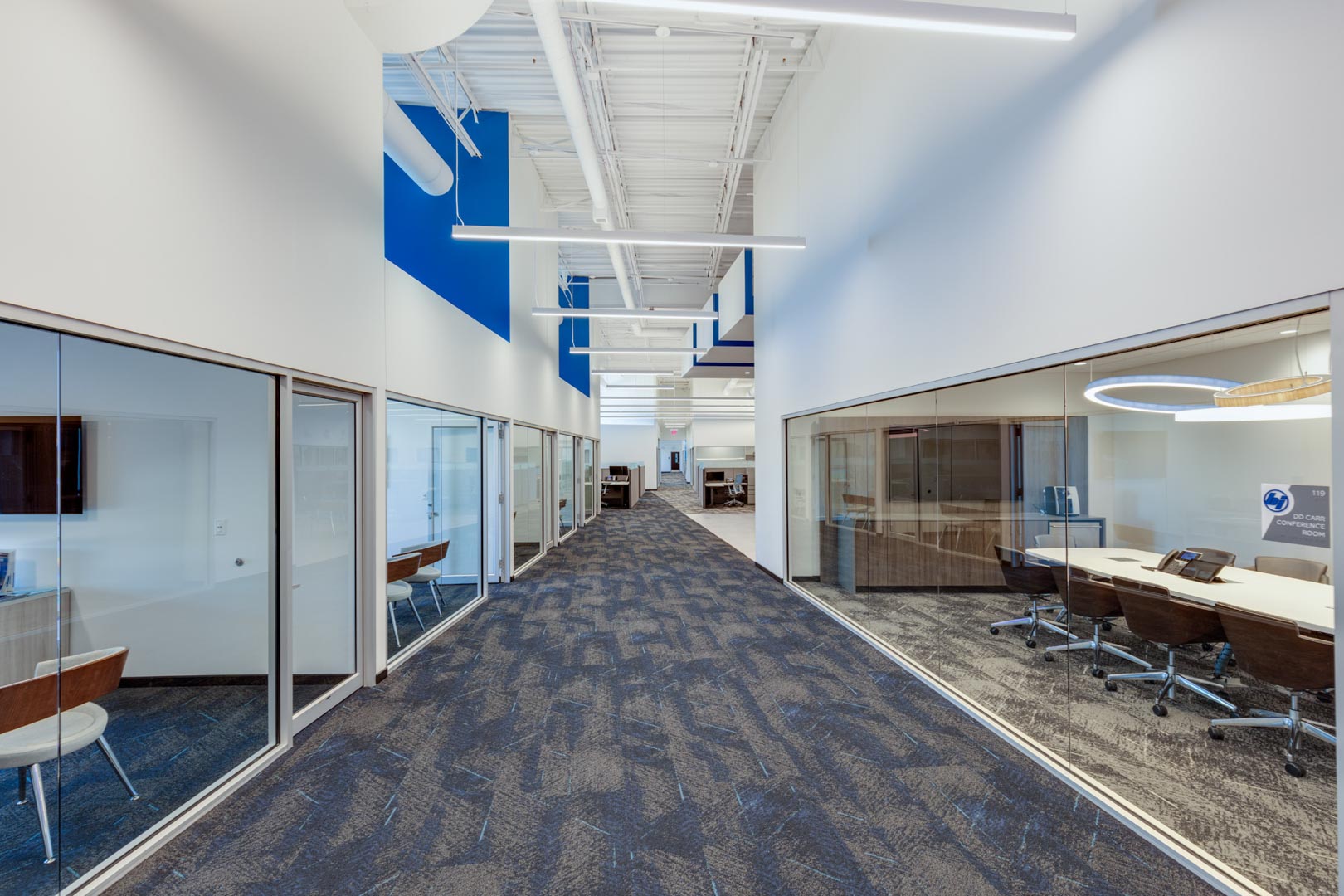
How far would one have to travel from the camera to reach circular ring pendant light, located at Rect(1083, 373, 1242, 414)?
194cm

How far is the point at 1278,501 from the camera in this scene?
1.76m

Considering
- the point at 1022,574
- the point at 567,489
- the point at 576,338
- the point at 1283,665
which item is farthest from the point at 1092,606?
the point at 576,338

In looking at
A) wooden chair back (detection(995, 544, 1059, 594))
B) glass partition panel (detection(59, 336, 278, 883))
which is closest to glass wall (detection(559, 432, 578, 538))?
glass partition panel (detection(59, 336, 278, 883))

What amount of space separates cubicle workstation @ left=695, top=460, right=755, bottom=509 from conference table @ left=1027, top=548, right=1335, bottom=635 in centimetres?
1444

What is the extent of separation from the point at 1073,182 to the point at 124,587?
4032 millimetres

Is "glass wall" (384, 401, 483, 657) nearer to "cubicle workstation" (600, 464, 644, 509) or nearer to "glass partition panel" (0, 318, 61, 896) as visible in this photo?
"glass partition panel" (0, 318, 61, 896)

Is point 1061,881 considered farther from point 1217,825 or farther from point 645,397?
point 645,397

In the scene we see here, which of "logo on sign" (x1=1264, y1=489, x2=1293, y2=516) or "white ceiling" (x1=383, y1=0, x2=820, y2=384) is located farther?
"white ceiling" (x1=383, y1=0, x2=820, y2=384)

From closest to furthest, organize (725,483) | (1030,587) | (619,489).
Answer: (1030,587) → (619,489) → (725,483)

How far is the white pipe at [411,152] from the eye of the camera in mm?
4047

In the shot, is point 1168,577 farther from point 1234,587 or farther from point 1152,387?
point 1152,387


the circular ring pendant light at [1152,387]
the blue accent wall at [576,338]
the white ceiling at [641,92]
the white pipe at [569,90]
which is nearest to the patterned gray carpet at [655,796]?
the circular ring pendant light at [1152,387]

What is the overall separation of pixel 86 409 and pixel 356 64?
257cm

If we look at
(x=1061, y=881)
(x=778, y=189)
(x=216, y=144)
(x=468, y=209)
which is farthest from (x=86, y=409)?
(x=778, y=189)
